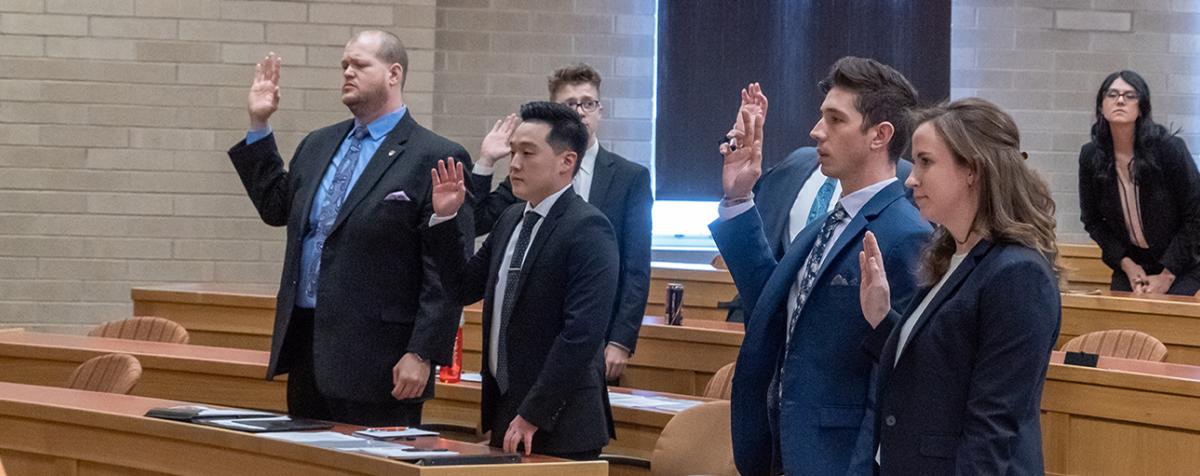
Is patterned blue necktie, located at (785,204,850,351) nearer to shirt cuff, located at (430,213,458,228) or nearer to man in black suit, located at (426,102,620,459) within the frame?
man in black suit, located at (426,102,620,459)

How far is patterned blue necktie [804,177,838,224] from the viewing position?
4531 millimetres

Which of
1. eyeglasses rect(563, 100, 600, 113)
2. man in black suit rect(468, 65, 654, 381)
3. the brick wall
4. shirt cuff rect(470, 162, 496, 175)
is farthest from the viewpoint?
the brick wall

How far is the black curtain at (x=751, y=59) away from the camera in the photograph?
8750mm

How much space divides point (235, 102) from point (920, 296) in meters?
5.67

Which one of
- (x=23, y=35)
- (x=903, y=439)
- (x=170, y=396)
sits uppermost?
(x=23, y=35)

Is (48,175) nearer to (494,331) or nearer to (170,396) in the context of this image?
(170,396)

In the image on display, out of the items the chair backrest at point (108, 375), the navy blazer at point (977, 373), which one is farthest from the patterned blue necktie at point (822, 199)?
the chair backrest at point (108, 375)

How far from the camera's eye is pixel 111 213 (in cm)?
788

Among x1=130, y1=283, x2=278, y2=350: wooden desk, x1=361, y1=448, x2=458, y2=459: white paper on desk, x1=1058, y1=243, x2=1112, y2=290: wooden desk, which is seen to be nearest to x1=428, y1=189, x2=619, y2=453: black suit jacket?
x1=361, y1=448, x2=458, y2=459: white paper on desk

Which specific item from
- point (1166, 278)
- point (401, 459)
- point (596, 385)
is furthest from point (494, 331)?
point (1166, 278)

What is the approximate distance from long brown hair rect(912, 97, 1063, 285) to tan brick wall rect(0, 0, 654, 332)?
221 inches

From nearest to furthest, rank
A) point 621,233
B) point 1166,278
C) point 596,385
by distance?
1. point 596,385
2. point 621,233
3. point 1166,278

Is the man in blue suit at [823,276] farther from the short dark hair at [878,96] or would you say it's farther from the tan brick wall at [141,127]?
the tan brick wall at [141,127]

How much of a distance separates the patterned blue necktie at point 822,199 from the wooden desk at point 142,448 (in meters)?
1.49
